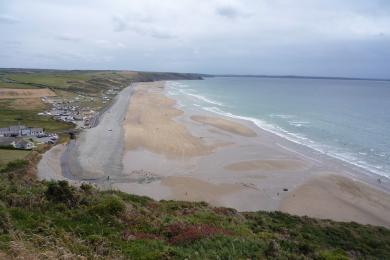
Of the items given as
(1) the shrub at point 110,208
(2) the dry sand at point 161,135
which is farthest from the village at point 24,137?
(1) the shrub at point 110,208

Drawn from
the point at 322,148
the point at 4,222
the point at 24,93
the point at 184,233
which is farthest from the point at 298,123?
the point at 24,93

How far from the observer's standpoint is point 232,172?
29922mm

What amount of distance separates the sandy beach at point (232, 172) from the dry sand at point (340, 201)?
60mm

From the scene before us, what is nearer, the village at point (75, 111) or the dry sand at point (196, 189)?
the dry sand at point (196, 189)

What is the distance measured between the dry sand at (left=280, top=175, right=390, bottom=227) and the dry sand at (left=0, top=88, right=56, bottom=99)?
232 ft

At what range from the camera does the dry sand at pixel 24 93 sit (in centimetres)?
7925

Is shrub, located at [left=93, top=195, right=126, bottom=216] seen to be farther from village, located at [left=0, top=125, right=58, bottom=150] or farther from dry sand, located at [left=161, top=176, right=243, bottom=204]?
village, located at [left=0, top=125, right=58, bottom=150]

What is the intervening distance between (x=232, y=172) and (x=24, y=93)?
68.8 metres

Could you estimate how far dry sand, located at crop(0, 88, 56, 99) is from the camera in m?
79.2

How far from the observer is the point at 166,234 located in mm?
10688

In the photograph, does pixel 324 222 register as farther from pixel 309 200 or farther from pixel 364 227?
pixel 309 200

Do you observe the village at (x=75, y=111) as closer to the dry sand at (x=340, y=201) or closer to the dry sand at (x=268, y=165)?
the dry sand at (x=268, y=165)

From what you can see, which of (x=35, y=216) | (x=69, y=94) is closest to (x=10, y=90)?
(x=69, y=94)

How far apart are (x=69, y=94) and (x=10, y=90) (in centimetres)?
1306
